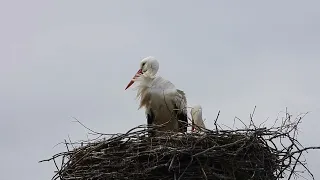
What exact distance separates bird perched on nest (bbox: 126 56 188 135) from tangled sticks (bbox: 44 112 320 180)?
123cm

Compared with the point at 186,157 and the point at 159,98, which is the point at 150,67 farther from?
the point at 186,157

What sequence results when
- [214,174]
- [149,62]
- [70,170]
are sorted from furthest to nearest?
[149,62] → [70,170] → [214,174]

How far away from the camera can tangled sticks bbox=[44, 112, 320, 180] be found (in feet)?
16.7

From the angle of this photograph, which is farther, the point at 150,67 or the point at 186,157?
the point at 150,67

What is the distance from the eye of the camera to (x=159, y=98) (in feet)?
21.9

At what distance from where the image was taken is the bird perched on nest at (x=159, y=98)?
21.9ft

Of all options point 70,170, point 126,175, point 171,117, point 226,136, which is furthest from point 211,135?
point 171,117

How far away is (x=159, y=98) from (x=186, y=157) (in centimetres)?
159

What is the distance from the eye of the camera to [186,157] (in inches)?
203

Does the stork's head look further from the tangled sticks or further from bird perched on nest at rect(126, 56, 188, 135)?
→ the tangled sticks

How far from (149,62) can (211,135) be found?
1714mm

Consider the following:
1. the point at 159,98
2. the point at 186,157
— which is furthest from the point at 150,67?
the point at 186,157

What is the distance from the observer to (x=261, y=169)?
207 inches

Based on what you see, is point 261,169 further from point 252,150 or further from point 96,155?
point 96,155
